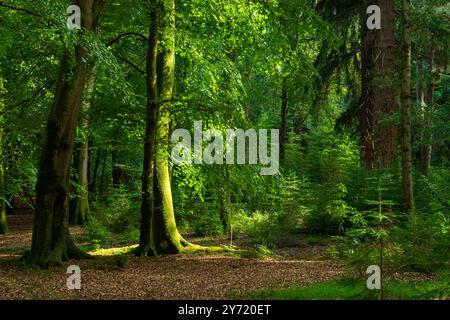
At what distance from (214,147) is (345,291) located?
19.9 ft

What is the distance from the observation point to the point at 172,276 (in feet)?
31.2

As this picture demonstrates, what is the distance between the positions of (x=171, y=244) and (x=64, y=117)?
4334 millimetres

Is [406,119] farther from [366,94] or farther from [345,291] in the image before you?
[345,291]

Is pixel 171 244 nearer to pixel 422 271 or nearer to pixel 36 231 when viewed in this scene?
pixel 36 231

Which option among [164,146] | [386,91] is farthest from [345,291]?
[386,91]

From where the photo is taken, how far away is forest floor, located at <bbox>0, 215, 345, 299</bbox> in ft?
25.1

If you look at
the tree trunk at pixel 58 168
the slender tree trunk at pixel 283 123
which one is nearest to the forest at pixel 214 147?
the tree trunk at pixel 58 168

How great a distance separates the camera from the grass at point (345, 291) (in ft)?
19.2

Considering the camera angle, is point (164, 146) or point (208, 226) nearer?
point (164, 146)

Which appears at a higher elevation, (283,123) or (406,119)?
(283,123)

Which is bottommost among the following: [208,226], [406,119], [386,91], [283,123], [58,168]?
[208,226]

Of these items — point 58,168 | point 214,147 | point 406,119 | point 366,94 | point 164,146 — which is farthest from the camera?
point 366,94

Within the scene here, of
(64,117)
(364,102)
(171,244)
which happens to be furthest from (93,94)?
(364,102)

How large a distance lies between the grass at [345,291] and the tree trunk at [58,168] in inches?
196
